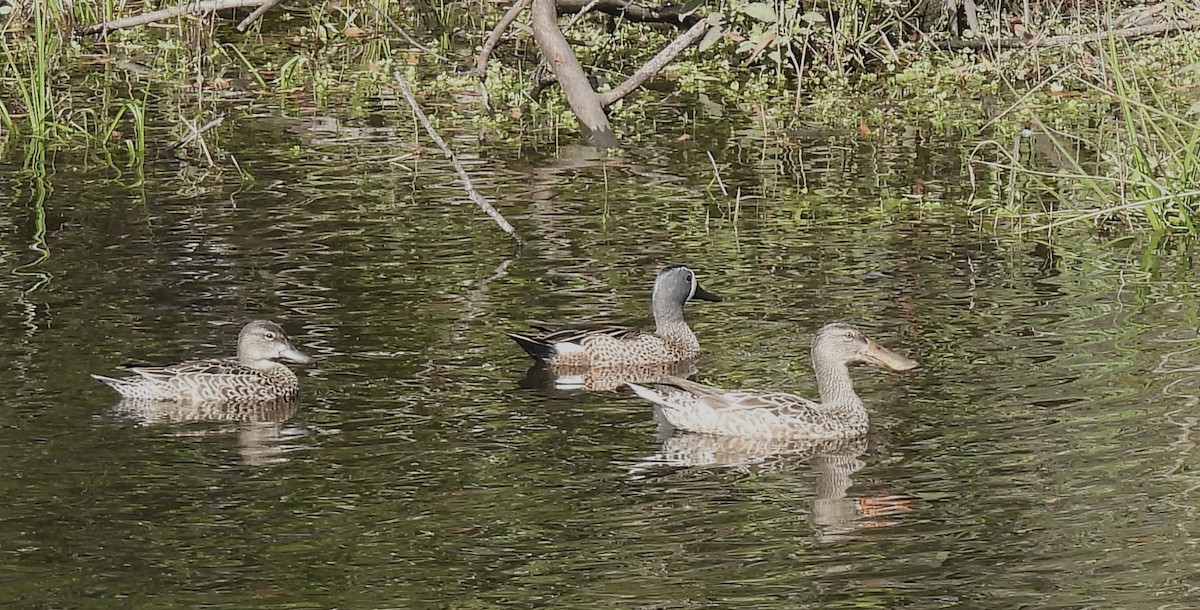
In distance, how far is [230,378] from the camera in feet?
31.3

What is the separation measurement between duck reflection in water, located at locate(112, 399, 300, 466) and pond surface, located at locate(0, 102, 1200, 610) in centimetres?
3

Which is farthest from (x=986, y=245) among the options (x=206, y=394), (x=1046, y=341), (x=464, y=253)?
(x=206, y=394)

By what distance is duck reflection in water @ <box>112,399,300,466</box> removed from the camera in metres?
8.87

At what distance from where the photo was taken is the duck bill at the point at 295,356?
9.78 m

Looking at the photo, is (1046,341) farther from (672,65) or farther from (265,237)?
(672,65)

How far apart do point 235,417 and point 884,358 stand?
302 cm

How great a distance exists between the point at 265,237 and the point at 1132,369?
5.52 meters

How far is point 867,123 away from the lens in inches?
649

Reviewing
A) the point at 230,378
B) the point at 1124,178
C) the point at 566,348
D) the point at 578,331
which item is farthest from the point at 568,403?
the point at 1124,178

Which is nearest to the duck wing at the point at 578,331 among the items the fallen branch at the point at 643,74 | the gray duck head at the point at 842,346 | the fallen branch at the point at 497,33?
the gray duck head at the point at 842,346

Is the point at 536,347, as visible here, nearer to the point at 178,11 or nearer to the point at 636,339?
the point at 636,339

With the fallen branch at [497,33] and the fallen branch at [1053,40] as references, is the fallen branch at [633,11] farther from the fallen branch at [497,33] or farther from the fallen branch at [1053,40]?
the fallen branch at [1053,40]

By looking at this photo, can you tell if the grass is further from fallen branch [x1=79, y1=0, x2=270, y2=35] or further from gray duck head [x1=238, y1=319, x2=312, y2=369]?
fallen branch [x1=79, y1=0, x2=270, y2=35]

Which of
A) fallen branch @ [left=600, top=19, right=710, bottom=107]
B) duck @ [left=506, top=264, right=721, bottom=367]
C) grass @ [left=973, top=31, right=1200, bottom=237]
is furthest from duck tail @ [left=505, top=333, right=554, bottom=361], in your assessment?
fallen branch @ [left=600, top=19, right=710, bottom=107]
